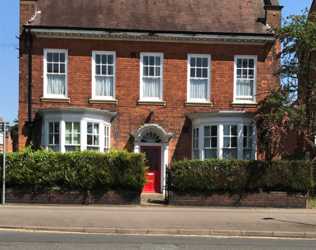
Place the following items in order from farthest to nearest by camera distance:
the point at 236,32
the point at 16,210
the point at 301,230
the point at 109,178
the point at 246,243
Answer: the point at 236,32, the point at 109,178, the point at 16,210, the point at 301,230, the point at 246,243

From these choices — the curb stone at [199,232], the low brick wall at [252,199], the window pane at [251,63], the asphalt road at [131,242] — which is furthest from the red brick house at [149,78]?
the asphalt road at [131,242]

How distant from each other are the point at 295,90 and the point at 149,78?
641 cm

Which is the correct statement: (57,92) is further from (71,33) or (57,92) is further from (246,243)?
(246,243)

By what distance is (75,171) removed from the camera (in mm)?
13680

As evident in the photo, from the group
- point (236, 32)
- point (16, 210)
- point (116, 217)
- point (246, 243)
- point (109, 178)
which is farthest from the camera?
point (236, 32)

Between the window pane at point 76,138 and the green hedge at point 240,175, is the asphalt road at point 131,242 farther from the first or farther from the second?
the window pane at point 76,138

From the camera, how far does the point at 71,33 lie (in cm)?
1703

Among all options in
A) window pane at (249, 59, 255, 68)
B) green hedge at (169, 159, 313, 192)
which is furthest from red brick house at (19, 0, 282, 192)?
green hedge at (169, 159, 313, 192)

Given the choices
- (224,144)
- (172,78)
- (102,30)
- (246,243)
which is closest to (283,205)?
(224,144)

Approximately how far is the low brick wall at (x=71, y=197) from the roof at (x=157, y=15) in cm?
776

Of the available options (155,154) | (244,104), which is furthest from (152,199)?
(244,104)

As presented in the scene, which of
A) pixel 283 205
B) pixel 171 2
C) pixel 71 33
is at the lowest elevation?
pixel 283 205

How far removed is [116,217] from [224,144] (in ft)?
23.8

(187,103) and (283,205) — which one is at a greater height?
(187,103)
